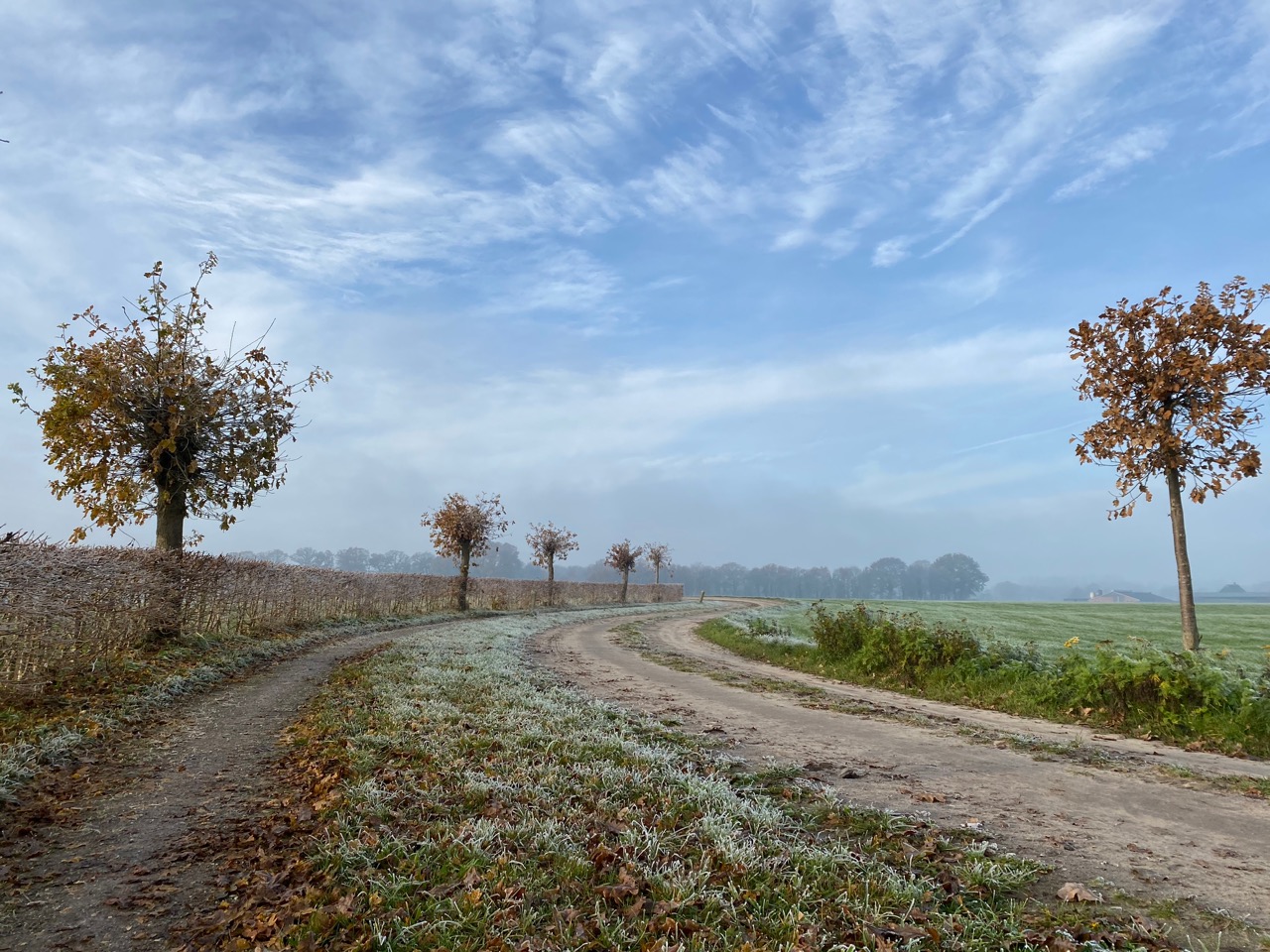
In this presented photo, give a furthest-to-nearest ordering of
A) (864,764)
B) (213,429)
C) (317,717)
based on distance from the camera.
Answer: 1. (213,429)
2. (317,717)
3. (864,764)

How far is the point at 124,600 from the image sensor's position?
13992 mm

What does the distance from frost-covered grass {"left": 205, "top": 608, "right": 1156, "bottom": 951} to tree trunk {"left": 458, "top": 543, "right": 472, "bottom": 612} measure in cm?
3506

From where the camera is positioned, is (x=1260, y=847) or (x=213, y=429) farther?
(x=213, y=429)

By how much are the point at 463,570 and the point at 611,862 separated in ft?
130

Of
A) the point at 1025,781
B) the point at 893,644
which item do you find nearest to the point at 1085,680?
the point at 893,644

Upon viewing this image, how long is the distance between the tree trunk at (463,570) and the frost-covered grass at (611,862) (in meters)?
35.1

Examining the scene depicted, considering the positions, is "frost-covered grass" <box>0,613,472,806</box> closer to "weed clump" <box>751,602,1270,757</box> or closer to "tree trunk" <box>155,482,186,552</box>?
"tree trunk" <box>155,482,186,552</box>

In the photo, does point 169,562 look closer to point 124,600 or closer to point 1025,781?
point 124,600

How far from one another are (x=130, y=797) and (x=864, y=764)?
842cm

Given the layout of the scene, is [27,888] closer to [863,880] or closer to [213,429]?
[863,880]

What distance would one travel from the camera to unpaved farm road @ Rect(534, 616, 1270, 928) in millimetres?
5766

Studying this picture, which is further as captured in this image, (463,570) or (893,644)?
(463,570)

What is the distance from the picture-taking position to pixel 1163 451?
53.0ft

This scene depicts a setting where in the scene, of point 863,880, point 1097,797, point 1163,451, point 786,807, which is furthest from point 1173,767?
point 1163,451
